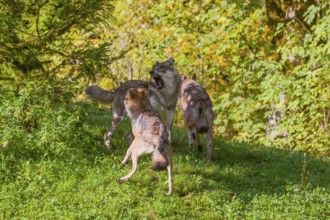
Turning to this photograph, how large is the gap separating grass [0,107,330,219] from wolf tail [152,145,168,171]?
2.38ft

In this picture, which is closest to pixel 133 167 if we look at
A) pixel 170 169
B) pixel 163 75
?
pixel 170 169

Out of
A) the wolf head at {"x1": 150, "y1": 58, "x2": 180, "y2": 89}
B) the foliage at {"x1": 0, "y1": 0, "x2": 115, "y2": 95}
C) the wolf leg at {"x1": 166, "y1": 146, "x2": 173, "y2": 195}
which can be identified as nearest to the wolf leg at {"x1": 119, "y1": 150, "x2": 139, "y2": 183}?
the wolf leg at {"x1": 166, "y1": 146, "x2": 173, "y2": 195}

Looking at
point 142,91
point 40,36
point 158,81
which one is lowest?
point 142,91

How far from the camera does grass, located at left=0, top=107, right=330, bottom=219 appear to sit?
8.97 meters

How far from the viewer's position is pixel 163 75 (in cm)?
1232

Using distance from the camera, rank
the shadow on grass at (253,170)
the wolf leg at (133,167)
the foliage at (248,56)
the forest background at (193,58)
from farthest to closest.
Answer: the foliage at (248,56), the forest background at (193,58), the shadow on grass at (253,170), the wolf leg at (133,167)

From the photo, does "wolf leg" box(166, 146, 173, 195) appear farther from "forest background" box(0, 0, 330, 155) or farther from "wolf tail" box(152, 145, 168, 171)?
"forest background" box(0, 0, 330, 155)

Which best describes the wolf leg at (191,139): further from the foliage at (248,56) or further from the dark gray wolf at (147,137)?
the foliage at (248,56)

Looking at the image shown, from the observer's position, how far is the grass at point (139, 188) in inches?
353

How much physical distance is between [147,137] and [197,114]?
279cm

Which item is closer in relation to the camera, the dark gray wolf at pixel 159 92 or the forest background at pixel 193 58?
the forest background at pixel 193 58

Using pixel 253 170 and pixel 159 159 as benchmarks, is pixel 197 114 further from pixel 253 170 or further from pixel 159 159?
pixel 159 159

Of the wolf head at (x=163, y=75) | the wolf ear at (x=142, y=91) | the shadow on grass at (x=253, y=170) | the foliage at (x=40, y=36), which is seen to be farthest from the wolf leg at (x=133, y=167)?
the wolf head at (x=163, y=75)

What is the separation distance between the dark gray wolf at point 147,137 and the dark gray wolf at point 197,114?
64.9 inches
